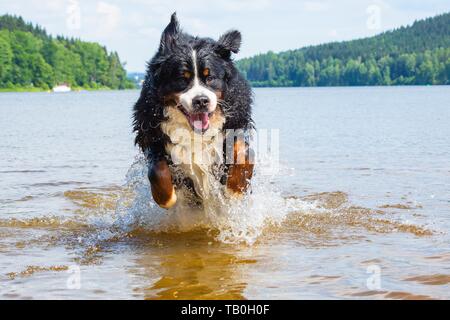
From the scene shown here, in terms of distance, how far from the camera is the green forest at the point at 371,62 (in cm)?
12625

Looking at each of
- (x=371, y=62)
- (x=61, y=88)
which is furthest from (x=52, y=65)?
(x=371, y=62)

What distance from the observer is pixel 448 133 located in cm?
1980

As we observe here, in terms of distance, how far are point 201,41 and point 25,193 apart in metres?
4.80

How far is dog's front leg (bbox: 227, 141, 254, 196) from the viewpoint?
21.0 ft

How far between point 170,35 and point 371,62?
130861 millimetres

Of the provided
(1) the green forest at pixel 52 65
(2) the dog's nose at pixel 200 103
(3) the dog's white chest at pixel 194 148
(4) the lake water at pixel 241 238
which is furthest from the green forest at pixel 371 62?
(2) the dog's nose at pixel 200 103

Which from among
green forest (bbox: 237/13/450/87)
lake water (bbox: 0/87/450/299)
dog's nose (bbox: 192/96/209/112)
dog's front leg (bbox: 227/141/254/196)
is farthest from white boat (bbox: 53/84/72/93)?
dog's nose (bbox: 192/96/209/112)

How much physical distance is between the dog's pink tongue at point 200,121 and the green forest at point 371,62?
115 m

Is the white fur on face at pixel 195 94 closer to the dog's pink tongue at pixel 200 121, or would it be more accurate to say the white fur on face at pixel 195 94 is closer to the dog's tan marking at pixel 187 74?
the dog's tan marking at pixel 187 74

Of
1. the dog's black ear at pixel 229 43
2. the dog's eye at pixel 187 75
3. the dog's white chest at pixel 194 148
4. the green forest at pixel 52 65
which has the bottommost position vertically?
the dog's white chest at pixel 194 148

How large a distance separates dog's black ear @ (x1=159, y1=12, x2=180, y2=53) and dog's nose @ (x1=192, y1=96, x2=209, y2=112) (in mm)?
659

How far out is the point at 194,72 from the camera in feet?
19.4
